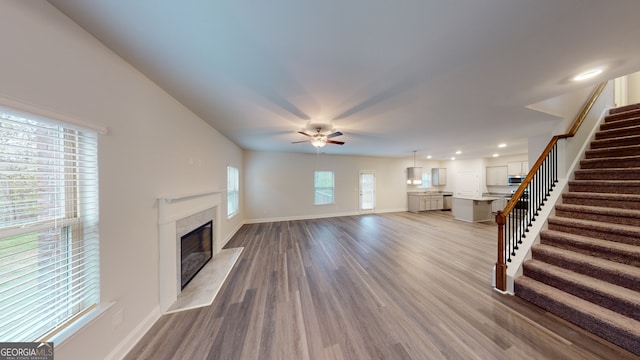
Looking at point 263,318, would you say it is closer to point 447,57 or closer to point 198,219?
point 198,219

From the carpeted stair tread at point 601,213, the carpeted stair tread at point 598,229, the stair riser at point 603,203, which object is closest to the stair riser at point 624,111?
the stair riser at point 603,203

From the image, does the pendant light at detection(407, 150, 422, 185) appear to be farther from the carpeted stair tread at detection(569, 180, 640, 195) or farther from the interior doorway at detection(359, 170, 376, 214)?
the carpeted stair tread at detection(569, 180, 640, 195)

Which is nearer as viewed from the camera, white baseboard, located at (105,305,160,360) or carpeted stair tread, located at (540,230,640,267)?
white baseboard, located at (105,305,160,360)

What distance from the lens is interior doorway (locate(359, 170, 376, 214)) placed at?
7.51 meters

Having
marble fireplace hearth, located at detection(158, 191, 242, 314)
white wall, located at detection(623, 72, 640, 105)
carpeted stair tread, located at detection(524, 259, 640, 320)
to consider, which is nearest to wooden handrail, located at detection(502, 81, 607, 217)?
carpeted stair tread, located at detection(524, 259, 640, 320)

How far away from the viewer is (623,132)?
3.07m

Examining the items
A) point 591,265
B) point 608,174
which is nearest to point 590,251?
point 591,265

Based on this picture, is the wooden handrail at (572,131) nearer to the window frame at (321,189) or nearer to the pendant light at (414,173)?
the pendant light at (414,173)

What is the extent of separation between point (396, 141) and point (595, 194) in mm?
3106

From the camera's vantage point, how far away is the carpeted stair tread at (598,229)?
6.76ft

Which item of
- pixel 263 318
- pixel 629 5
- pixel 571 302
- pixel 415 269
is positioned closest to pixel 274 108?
pixel 263 318

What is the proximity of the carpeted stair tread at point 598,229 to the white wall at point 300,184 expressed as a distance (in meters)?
5.18

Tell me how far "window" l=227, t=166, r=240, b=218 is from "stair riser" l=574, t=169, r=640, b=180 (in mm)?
6666

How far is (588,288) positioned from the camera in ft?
6.11
